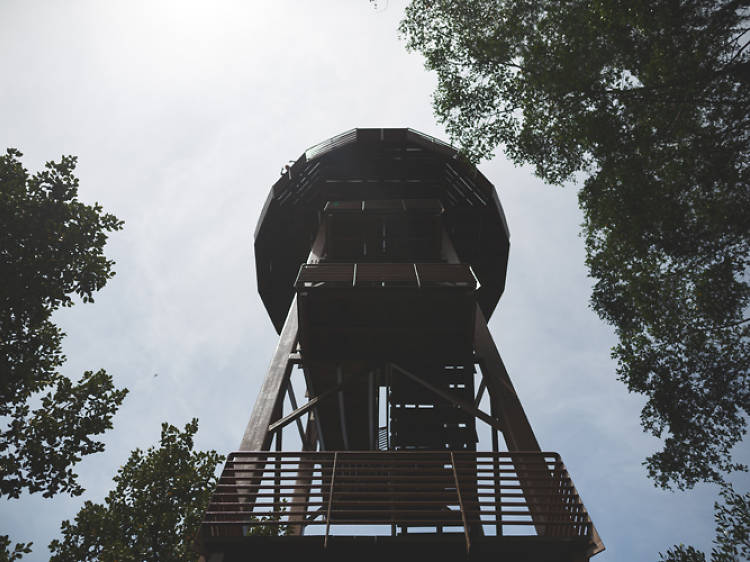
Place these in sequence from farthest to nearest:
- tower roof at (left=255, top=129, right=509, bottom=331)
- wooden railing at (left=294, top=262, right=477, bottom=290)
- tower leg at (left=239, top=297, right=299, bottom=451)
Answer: tower roof at (left=255, top=129, right=509, bottom=331), wooden railing at (left=294, top=262, right=477, bottom=290), tower leg at (left=239, top=297, right=299, bottom=451)

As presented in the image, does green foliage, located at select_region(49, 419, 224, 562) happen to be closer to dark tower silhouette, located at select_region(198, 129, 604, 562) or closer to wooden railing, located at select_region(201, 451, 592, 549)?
dark tower silhouette, located at select_region(198, 129, 604, 562)

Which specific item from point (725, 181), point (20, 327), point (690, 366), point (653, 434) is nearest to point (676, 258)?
point (725, 181)

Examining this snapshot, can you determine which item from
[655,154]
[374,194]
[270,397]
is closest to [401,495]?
[270,397]

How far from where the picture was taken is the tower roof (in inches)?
622

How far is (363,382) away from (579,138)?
7511 millimetres

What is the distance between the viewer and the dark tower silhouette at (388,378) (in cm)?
582

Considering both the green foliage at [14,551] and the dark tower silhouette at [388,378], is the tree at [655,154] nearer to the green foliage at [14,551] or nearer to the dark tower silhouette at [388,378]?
the dark tower silhouette at [388,378]

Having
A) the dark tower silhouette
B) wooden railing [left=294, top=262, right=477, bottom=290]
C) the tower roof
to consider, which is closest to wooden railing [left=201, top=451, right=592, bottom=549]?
the dark tower silhouette

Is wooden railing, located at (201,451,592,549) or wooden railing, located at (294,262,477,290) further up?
wooden railing, located at (294,262,477,290)

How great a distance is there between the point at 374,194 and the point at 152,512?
11438mm

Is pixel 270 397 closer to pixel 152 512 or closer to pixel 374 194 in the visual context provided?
pixel 152 512

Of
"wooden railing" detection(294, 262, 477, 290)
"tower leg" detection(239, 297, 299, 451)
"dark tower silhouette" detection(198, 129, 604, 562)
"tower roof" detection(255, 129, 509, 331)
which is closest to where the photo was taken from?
"dark tower silhouette" detection(198, 129, 604, 562)

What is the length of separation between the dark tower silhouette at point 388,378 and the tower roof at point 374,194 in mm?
49

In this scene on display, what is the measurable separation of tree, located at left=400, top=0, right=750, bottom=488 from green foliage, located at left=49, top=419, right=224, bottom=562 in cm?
1055
